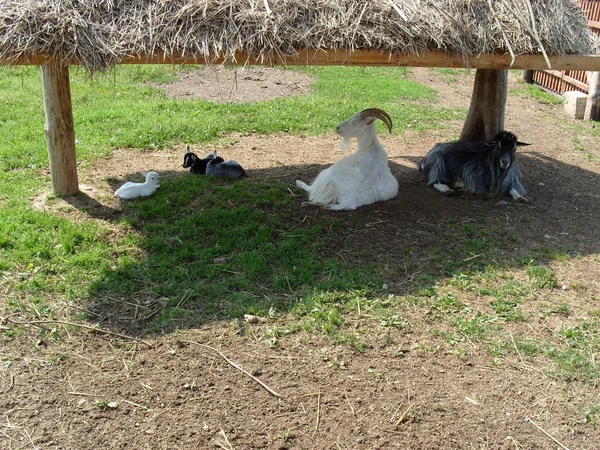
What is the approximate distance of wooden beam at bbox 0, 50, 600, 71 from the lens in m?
5.55

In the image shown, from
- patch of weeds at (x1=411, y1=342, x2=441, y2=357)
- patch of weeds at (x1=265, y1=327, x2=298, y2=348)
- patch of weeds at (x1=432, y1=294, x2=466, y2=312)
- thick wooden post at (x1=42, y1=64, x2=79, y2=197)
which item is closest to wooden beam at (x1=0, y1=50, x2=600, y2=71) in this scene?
thick wooden post at (x1=42, y1=64, x2=79, y2=197)

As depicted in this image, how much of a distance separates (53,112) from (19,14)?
133 centimetres

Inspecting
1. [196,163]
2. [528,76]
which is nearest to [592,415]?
[196,163]

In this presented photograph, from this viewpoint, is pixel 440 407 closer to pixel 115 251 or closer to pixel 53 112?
pixel 115 251

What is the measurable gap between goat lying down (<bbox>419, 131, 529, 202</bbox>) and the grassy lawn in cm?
93

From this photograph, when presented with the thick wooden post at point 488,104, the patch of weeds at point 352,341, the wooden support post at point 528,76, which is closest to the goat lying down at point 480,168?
the thick wooden post at point 488,104

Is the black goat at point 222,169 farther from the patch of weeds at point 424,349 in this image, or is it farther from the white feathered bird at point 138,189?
the patch of weeds at point 424,349

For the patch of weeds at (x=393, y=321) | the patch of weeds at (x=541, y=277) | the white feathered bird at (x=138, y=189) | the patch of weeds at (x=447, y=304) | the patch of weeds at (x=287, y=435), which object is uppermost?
the white feathered bird at (x=138, y=189)

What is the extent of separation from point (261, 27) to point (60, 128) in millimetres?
2524

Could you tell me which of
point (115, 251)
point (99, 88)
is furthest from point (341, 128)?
point (99, 88)

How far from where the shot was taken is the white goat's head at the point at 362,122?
6.71 metres

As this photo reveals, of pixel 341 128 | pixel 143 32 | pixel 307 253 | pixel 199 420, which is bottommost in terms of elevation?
pixel 199 420

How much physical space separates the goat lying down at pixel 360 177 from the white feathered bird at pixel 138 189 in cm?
183

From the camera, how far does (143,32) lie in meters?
→ 5.48
